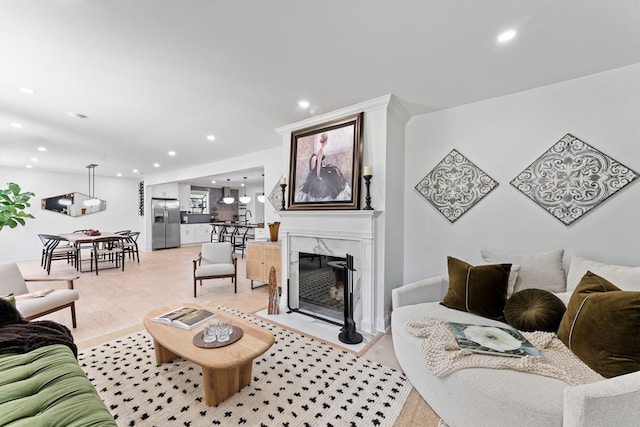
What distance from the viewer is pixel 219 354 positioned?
1.66 m

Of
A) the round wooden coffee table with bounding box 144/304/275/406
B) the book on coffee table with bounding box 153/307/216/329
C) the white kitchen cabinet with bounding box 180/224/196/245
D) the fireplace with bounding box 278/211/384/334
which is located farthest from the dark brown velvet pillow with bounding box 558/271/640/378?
the white kitchen cabinet with bounding box 180/224/196/245

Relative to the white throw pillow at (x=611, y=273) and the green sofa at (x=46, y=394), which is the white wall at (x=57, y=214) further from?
the white throw pillow at (x=611, y=273)

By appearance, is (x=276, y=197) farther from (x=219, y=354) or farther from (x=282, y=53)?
(x=219, y=354)

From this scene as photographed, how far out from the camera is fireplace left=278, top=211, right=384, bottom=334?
278 cm

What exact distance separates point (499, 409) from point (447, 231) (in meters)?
1.93

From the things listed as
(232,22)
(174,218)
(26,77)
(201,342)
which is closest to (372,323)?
(201,342)

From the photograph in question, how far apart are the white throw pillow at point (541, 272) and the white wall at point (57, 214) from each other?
10.6m

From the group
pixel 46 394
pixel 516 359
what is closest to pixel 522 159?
pixel 516 359

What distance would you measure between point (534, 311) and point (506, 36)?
1.97 m

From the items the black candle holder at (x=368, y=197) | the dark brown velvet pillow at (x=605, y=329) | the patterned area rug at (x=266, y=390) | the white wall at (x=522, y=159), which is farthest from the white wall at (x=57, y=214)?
the dark brown velvet pillow at (x=605, y=329)

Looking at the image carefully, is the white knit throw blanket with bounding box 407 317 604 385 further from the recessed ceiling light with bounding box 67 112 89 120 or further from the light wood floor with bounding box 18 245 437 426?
the recessed ceiling light with bounding box 67 112 89 120

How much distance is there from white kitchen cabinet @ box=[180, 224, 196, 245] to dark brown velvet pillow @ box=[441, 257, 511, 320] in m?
9.46

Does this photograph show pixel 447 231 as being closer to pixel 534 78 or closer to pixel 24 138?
pixel 534 78

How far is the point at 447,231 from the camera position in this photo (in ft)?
9.64
